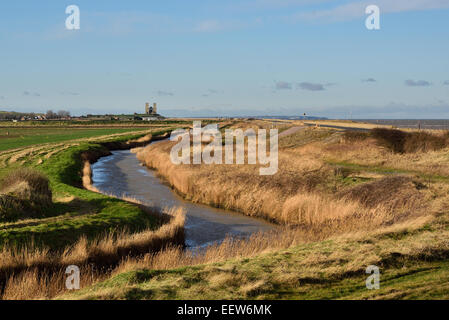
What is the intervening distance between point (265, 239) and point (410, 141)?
2999 cm

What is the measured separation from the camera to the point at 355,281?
1184 centimetres

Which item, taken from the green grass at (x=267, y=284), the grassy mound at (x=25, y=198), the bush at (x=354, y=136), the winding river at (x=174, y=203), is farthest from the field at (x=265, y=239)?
the bush at (x=354, y=136)

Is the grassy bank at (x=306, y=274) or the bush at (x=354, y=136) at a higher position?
the bush at (x=354, y=136)

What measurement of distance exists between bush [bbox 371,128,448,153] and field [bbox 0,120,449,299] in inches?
73.4

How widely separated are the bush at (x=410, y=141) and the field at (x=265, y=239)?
1.87 m

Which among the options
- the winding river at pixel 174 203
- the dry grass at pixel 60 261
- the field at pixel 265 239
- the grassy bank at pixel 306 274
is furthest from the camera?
the winding river at pixel 174 203

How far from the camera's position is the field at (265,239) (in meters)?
11.6

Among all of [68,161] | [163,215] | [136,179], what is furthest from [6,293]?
[68,161]

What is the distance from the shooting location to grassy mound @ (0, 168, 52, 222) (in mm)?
21094

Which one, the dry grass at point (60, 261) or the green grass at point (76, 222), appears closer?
the dry grass at point (60, 261)

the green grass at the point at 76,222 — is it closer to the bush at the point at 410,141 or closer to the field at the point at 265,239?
the field at the point at 265,239

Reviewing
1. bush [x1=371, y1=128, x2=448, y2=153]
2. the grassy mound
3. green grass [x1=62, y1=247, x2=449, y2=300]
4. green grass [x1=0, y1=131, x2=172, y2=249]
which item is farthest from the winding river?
bush [x1=371, y1=128, x2=448, y2=153]

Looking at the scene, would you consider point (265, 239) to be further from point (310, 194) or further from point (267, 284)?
point (310, 194)
